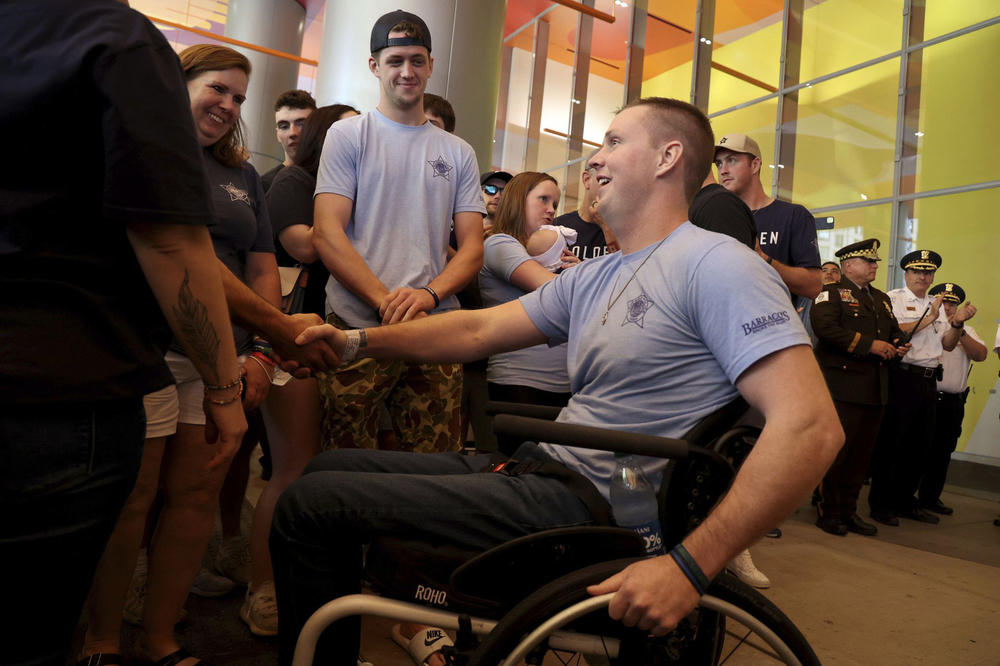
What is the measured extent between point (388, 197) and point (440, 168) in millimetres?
196

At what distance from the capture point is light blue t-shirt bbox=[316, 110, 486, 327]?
6.90 feet

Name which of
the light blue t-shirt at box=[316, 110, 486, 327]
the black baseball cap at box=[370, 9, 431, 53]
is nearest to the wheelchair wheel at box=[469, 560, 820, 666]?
the light blue t-shirt at box=[316, 110, 486, 327]

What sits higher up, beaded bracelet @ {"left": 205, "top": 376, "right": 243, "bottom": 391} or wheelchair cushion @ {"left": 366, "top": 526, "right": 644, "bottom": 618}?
beaded bracelet @ {"left": 205, "top": 376, "right": 243, "bottom": 391}

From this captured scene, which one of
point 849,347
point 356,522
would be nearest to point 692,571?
point 356,522

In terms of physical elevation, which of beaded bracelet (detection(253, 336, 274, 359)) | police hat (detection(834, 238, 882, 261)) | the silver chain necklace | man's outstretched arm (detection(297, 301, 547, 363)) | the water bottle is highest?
police hat (detection(834, 238, 882, 261))

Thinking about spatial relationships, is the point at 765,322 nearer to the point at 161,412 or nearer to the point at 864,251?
the point at 161,412

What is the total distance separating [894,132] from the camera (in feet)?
24.4

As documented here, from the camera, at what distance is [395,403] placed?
2.09 meters

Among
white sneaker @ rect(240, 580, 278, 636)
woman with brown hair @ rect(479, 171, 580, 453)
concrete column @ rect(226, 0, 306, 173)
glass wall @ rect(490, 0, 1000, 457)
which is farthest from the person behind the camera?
concrete column @ rect(226, 0, 306, 173)

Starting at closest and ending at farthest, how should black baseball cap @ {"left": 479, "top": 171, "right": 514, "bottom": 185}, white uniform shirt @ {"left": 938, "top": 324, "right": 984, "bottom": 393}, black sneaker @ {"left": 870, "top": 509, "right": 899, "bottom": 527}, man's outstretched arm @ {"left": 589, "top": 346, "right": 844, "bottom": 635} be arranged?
man's outstretched arm @ {"left": 589, "top": 346, "right": 844, "bottom": 635} < black baseball cap @ {"left": 479, "top": 171, "right": 514, "bottom": 185} < black sneaker @ {"left": 870, "top": 509, "right": 899, "bottom": 527} < white uniform shirt @ {"left": 938, "top": 324, "right": 984, "bottom": 393}

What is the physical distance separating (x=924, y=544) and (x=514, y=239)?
3.17 meters

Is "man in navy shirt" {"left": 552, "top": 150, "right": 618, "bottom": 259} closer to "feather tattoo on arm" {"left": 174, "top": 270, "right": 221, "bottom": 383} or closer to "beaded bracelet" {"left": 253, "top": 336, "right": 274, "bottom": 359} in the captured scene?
"beaded bracelet" {"left": 253, "top": 336, "right": 274, "bottom": 359}

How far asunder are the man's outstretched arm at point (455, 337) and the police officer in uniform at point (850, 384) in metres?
3.05

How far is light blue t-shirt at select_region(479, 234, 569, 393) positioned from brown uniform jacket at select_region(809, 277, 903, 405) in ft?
7.83
